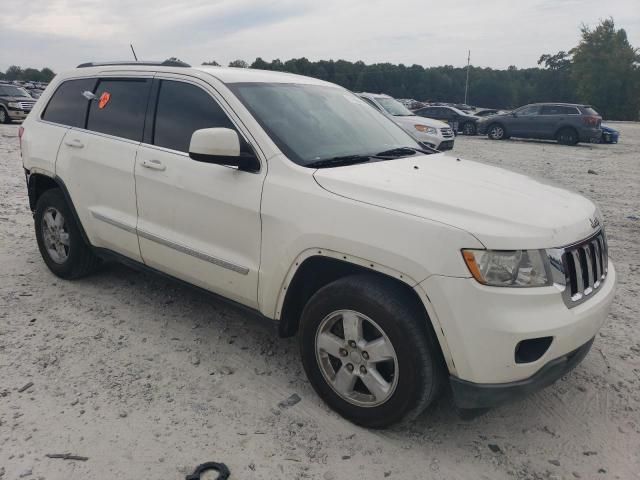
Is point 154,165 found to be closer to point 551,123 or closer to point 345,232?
point 345,232

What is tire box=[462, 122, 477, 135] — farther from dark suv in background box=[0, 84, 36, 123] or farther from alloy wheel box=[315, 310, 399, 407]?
alloy wheel box=[315, 310, 399, 407]

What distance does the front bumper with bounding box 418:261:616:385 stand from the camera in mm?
2291

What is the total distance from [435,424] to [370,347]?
0.65m

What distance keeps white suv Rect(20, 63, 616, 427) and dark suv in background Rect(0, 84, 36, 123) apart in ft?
61.3

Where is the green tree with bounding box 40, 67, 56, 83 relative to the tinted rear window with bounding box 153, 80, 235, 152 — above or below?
above

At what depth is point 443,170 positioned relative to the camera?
10.5 feet

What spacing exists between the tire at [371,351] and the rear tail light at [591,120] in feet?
64.9

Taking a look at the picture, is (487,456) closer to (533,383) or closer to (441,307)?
(533,383)

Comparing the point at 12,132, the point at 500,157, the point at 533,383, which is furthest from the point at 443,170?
the point at 12,132

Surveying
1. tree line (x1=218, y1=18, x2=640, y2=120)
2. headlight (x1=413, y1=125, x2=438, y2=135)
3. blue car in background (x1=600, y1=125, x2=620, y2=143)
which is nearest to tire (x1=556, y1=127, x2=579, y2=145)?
blue car in background (x1=600, y1=125, x2=620, y2=143)

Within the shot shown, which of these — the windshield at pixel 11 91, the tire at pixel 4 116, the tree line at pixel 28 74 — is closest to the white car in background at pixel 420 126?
the windshield at pixel 11 91

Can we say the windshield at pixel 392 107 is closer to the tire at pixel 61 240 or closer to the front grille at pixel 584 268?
the tire at pixel 61 240

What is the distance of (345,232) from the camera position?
8.54 feet

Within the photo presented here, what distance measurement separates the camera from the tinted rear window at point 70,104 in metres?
4.28
